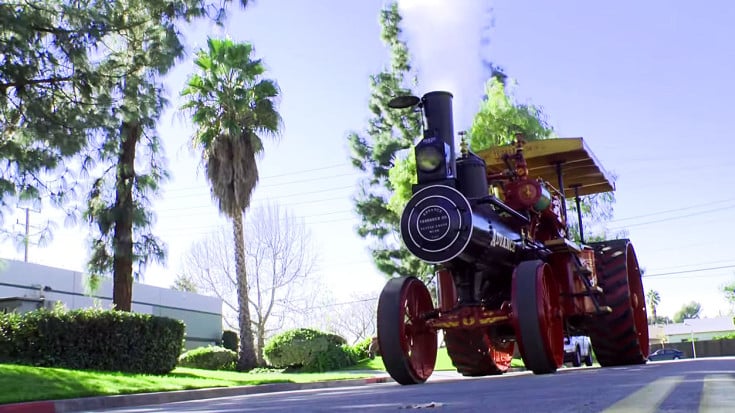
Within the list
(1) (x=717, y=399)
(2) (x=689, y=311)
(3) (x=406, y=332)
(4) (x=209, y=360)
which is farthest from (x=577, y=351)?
Result: (2) (x=689, y=311)

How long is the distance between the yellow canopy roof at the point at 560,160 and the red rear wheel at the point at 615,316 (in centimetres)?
106

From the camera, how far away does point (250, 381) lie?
15539 mm

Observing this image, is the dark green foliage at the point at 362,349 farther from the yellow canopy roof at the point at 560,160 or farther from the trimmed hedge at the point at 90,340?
the yellow canopy roof at the point at 560,160

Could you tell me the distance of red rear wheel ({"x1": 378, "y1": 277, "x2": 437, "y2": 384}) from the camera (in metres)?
7.11

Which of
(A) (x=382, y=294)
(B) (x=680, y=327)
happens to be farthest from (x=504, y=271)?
(B) (x=680, y=327)

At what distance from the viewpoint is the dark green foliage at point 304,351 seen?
23781 millimetres

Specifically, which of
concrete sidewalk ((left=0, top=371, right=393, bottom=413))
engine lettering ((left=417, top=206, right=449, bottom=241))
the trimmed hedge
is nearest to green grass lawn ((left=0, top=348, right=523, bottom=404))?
concrete sidewalk ((left=0, top=371, right=393, bottom=413))

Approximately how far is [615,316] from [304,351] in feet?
50.8

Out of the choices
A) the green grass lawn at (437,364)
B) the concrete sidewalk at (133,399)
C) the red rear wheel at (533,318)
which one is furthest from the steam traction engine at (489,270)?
the green grass lawn at (437,364)

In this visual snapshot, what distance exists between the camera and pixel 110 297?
36250mm

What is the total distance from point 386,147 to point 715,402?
25734 mm

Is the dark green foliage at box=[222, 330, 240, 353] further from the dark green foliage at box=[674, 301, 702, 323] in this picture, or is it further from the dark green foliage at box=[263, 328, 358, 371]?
the dark green foliage at box=[674, 301, 702, 323]

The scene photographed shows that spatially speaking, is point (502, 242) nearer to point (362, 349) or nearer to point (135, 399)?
point (135, 399)

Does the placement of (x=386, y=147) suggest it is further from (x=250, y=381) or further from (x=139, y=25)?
(x=139, y=25)
